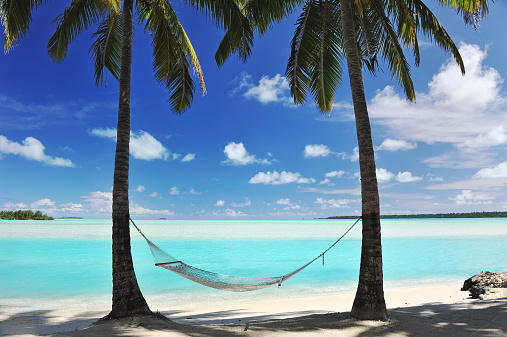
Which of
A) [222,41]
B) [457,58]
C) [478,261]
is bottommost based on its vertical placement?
[478,261]

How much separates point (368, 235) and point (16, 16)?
405 centimetres

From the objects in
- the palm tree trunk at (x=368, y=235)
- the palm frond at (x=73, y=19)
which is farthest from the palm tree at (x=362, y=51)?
the palm frond at (x=73, y=19)

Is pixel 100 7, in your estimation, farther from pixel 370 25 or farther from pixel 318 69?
pixel 370 25

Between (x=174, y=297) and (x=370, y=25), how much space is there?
5710mm

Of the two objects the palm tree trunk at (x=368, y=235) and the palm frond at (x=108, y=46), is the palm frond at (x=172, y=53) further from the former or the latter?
the palm tree trunk at (x=368, y=235)

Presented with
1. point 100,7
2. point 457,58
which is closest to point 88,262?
point 100,7

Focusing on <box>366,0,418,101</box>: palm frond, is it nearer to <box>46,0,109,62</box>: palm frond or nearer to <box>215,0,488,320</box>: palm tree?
<box>215,0,488,320</box>: palm tree

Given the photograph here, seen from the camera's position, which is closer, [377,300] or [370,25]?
[377,300]

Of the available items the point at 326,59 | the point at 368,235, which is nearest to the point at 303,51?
the point at 326,59

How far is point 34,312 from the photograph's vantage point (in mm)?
5352

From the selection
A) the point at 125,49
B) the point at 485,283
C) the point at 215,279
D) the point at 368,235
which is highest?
the point at 125,49

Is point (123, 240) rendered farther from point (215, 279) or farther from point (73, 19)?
point (73, 19)

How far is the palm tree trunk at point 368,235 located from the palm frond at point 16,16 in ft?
11.3

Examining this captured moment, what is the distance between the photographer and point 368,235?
10.7ft
